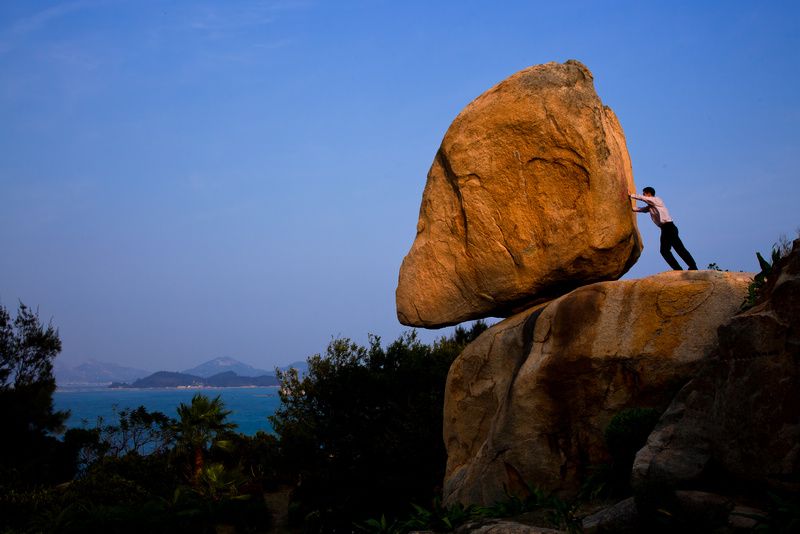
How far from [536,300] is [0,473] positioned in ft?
70.5

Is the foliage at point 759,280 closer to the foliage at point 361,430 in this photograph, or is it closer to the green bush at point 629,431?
the green bush at point 629,431

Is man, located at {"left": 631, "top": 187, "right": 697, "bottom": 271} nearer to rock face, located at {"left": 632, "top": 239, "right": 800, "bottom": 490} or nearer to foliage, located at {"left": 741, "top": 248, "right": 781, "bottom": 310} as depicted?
foliage, located at {"left": 741, "top": 248, "right": 781, "bottom": 310}

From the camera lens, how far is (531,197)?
11.9 m

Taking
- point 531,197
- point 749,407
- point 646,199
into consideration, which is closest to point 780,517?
point 749,407

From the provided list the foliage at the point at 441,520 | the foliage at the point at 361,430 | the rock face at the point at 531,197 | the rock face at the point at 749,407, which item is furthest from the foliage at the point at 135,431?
the rock face at the point at 749,407

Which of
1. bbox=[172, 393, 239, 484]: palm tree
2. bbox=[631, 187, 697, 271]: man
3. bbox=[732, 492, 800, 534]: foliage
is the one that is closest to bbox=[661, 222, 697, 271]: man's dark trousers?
bbox=[631, 187, 697, 271]: man

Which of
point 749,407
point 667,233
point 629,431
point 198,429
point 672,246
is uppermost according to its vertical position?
point 667,233

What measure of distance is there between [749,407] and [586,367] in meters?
3.45

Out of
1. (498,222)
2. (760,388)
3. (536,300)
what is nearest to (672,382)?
(760,388)

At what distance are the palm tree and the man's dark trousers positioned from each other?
22.5 metres

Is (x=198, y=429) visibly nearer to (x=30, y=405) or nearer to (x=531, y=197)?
(x=30, y=405)

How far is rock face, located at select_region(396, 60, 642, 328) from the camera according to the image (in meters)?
11.5

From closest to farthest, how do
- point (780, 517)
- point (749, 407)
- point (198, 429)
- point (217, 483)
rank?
point (780, 517) < point (749, 407) < point (217, 483) < point (198, 429)

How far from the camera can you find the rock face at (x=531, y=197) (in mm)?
11453
